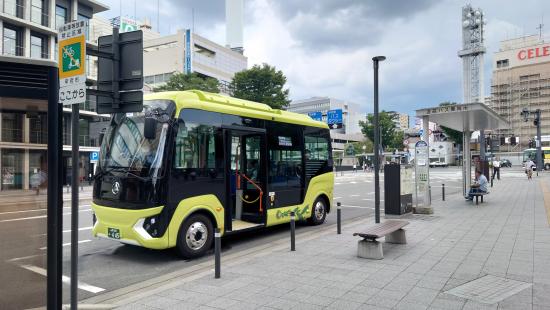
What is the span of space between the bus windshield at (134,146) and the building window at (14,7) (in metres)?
30.2

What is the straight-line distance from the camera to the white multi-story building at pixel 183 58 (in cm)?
5703

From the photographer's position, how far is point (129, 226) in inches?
279

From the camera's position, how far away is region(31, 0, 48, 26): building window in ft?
107

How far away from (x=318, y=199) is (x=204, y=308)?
7.16 metres

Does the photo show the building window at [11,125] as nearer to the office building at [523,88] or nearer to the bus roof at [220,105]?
the bus roof at [220,105]

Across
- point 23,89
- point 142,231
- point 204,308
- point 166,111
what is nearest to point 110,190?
point 142,231

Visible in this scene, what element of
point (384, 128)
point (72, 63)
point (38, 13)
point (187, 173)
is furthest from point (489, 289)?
point (384, 128)

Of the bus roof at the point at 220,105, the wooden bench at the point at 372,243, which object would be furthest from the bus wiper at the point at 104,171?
the wooden bench at the point at 372,243

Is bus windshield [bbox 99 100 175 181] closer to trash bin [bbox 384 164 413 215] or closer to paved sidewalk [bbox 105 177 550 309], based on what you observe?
paved sidewalk [bbox 105 177 550 309]

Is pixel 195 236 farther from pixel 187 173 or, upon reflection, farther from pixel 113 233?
pixel 113 233

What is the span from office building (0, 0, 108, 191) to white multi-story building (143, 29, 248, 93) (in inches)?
733

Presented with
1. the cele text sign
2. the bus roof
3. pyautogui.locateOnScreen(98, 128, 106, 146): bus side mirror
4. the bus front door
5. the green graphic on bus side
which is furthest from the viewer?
the cele text sign

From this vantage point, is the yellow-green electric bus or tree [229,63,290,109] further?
tree [229,63,290,109]

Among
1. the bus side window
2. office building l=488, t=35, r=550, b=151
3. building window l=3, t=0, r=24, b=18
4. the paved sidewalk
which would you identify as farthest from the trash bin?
office building l=488, t=35, r=550, b=151
